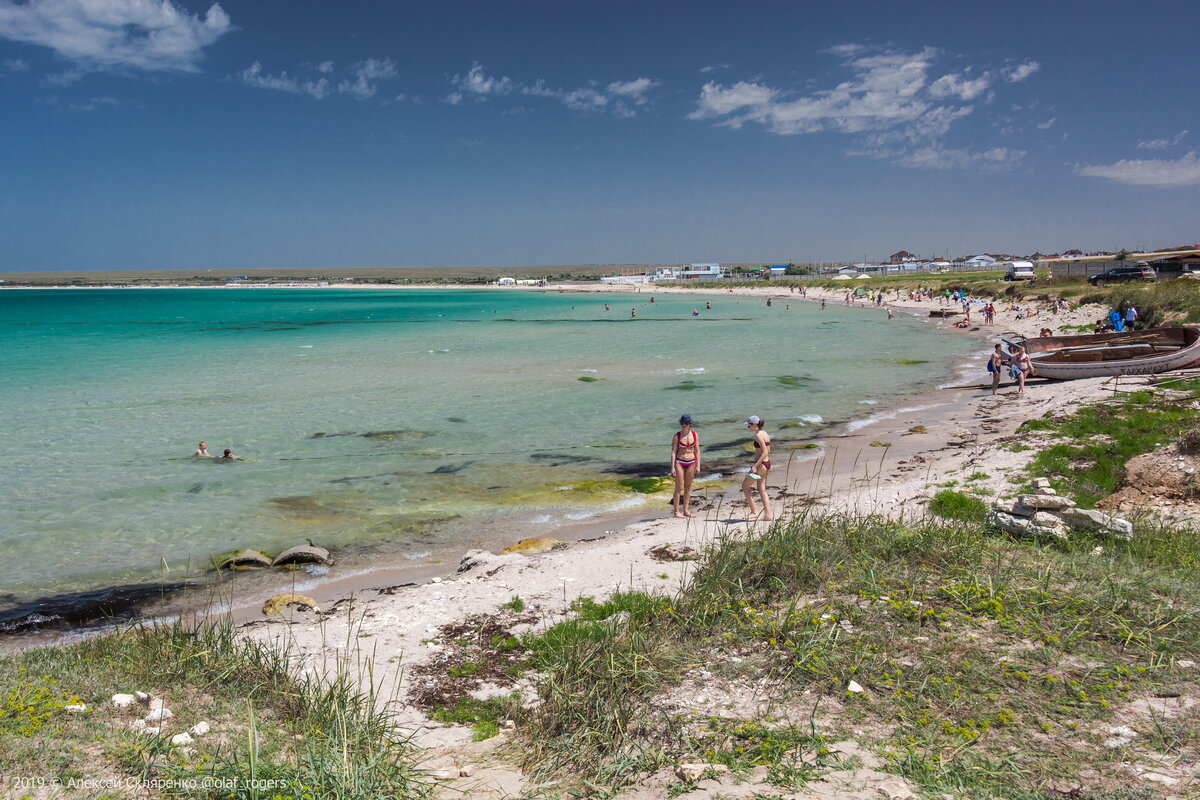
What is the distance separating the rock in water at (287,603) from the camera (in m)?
9.39

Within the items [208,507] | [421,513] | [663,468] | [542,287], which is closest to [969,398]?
[663,468]

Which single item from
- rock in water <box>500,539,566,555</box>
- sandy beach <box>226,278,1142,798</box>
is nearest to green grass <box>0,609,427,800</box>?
sandy beach <box>226,278,1142,798</box>

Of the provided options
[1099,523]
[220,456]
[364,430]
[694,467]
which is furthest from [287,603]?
[364,430]

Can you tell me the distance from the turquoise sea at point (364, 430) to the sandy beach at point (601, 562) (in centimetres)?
181

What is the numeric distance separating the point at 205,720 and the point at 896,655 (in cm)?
563

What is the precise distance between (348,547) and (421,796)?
26.1 feet

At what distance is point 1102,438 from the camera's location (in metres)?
13.8

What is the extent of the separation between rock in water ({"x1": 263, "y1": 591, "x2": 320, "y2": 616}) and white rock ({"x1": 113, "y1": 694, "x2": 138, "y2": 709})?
153 inches

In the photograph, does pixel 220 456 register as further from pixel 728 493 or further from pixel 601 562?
pixel 728 493

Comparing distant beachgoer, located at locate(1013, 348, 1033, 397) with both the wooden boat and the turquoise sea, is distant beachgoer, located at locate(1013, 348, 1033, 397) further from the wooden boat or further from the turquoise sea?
the turquoise sea

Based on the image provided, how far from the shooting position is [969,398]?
77.0 feet

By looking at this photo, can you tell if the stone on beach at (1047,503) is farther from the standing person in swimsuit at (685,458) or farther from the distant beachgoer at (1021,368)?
the distant beachgoer at (1021,368)

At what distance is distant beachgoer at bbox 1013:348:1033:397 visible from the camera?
2252 cm

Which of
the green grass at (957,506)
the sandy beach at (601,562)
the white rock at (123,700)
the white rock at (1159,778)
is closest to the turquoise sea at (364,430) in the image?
the sandy beach at (601,562)
